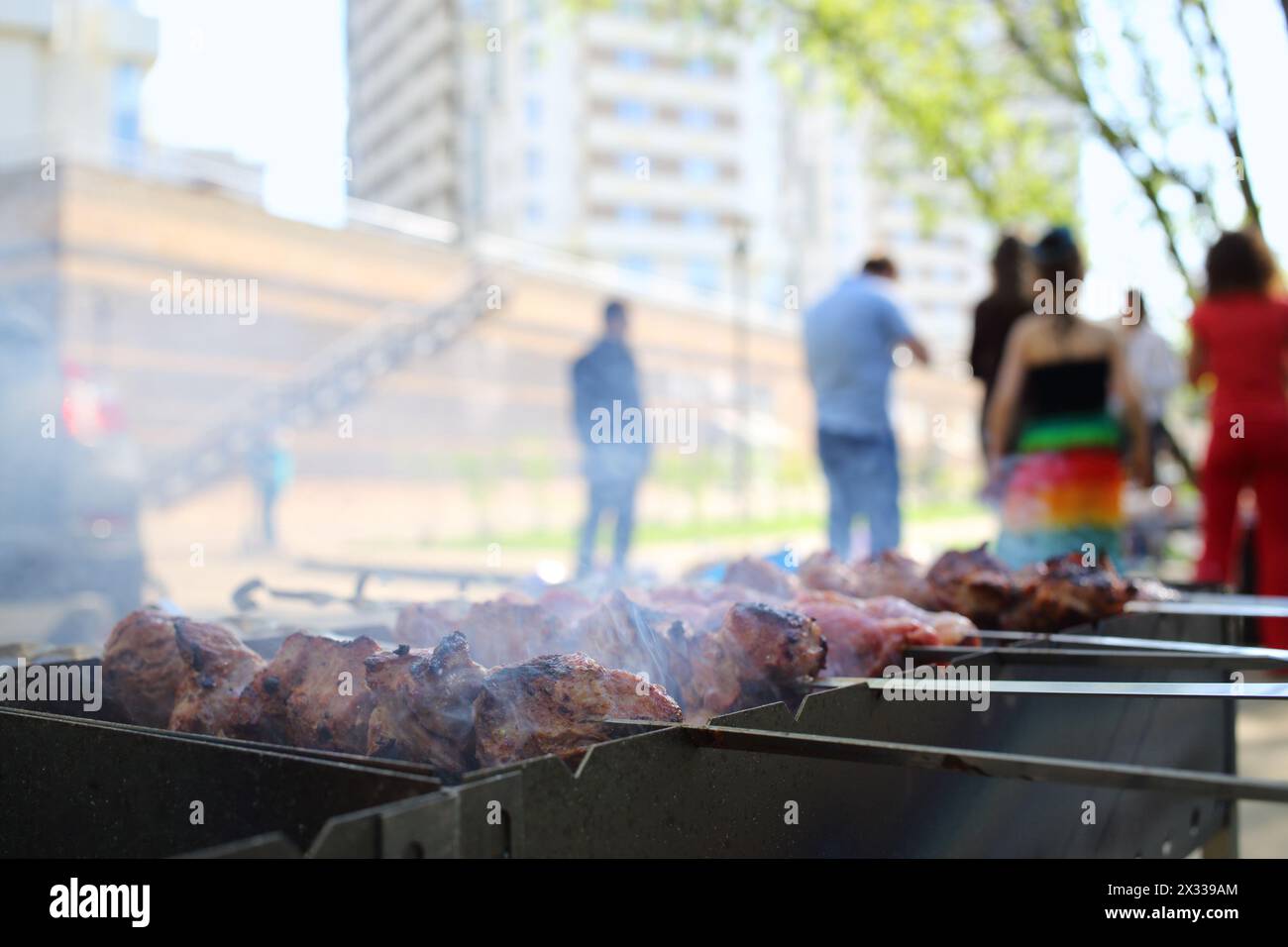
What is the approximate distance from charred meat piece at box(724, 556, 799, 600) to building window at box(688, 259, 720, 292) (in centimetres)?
6841

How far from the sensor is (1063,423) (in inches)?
225

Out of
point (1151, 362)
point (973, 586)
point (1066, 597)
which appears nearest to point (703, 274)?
point (1151, 362)

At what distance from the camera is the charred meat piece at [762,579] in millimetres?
3467

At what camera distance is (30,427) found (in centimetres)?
757

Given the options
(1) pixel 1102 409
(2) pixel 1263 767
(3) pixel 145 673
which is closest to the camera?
(3) pixel 145 673

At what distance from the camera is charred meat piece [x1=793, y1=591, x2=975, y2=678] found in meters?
2.81

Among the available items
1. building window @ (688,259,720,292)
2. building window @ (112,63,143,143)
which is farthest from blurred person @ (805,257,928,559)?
building window @ (688,259,720,292)

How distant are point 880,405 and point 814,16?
742 centimetres

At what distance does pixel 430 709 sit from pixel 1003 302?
592 cm

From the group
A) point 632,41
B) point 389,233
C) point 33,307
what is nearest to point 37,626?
point 33,307

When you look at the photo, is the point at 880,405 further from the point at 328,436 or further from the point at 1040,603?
the point at 328,436

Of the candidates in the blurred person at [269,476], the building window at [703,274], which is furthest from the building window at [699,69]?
the blurred person at [269,476]

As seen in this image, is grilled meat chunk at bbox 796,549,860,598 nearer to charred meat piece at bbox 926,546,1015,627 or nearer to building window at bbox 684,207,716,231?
charred meat piece at bbox 926,546,1015,627

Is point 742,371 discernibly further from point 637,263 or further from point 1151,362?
point 637,263
